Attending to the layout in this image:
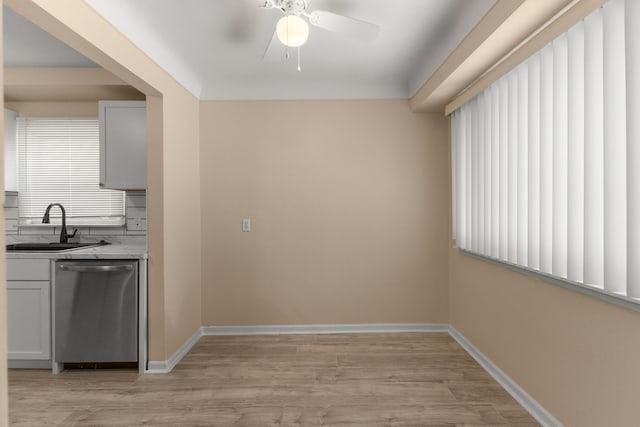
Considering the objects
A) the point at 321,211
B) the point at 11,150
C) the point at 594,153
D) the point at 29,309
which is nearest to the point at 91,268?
the point at 29,309

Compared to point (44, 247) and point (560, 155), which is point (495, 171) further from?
point (44, 247)

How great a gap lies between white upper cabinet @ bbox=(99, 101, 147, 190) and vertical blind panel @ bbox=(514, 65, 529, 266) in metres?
2.82

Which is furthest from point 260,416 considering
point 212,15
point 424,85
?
point 424,85

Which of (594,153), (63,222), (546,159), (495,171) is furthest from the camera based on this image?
(63,222)

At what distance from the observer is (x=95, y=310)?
3.13 metres

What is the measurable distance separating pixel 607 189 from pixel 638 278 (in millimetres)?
399

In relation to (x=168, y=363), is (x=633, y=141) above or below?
above

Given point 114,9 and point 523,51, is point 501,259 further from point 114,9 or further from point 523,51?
point 114,9

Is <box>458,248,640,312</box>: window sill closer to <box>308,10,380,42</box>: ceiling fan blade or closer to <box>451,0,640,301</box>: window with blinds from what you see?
<box>451,0,640,301</box>: window with blinds

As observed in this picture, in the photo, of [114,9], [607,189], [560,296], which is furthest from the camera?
[114,9]

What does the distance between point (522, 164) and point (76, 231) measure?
12.6ft

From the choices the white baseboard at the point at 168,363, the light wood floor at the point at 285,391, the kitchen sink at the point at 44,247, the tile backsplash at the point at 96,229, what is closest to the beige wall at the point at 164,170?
the white baseboard at the point at 168,363

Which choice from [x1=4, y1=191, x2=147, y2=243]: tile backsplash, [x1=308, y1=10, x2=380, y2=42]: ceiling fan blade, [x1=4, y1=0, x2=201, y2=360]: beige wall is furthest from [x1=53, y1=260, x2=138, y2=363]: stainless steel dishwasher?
[x1=308, y1=10, x2=380, y2=42]: ceiling fan blade

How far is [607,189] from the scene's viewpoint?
5.97 ft
